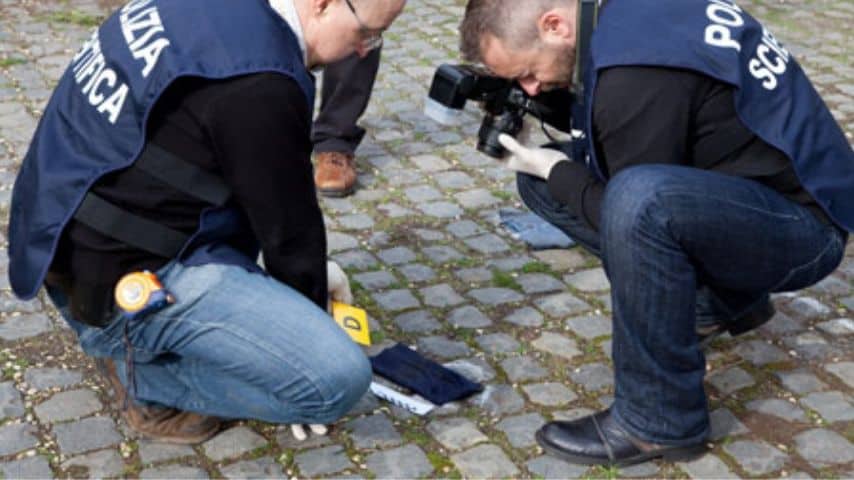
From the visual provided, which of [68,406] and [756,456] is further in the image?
[68,406]

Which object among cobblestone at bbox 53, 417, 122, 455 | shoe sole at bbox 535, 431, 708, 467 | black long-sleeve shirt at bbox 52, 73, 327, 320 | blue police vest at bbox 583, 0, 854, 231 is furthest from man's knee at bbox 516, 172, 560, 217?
cobblestone at bbox 53, 417, 122, 455

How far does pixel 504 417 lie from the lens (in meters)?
3.59

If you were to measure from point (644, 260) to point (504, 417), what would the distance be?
2.44 ft

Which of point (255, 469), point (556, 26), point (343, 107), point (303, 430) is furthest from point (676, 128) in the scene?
point (343, 107)

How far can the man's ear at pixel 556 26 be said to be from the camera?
10.5 ft

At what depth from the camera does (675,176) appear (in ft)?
10.1

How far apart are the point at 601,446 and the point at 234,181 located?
119 cm

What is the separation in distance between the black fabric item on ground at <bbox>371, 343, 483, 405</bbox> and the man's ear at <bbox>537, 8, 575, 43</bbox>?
106 cm

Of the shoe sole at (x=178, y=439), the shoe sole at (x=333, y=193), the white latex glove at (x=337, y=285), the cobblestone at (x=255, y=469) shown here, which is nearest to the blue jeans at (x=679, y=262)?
the white latex glove at (x=337, y=285)

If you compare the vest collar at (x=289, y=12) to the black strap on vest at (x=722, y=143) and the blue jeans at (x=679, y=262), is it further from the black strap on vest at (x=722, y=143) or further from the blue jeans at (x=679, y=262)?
the black strap on vest at (x=722, y=143)

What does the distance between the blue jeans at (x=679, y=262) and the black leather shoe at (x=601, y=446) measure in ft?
0.11

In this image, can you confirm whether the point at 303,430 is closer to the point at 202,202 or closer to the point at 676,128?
the point at 202,202

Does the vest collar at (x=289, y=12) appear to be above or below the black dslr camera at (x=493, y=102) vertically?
above

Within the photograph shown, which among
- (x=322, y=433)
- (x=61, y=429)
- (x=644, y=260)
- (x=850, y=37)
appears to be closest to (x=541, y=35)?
(x=644, y=260)
